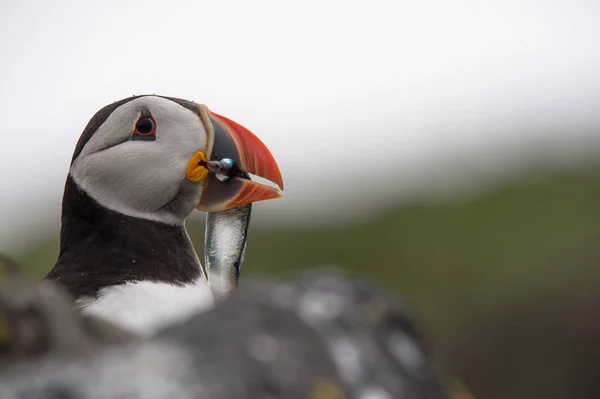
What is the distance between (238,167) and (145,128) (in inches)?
22.3

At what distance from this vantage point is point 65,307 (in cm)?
234

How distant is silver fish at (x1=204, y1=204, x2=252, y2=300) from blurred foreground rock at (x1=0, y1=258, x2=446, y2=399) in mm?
3085

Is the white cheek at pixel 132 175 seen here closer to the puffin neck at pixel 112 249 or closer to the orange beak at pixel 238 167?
the puffin neck at pixel 112 249

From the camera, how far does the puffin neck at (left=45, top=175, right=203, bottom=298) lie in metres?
4.89

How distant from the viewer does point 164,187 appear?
18.2ft

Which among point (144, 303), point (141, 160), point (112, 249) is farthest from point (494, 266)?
point (144, 303)

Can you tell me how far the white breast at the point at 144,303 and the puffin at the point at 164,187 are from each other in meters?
0.21

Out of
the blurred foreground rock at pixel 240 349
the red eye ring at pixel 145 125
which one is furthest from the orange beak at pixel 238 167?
the blurred foreground rock at pixel 240 349

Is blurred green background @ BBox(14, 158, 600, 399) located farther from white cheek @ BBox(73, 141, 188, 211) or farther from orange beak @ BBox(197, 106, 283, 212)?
white cheek @ BBox(73, 141, 188, 211)

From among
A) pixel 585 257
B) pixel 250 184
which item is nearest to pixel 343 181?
pixel 585 257

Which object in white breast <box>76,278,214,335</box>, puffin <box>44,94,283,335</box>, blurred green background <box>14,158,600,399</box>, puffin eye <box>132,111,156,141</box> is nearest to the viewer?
white breast <box>76,278,214,335</box>

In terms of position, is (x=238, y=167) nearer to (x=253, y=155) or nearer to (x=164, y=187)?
(x=253, y=155)

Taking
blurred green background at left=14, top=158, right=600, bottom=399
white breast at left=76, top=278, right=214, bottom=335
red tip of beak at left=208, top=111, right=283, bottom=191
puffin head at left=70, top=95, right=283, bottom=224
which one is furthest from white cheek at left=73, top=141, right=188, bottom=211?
blurred green background at left=14, top=158, right=600, bottom=399

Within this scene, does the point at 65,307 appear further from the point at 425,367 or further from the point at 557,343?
the point at 557,343
